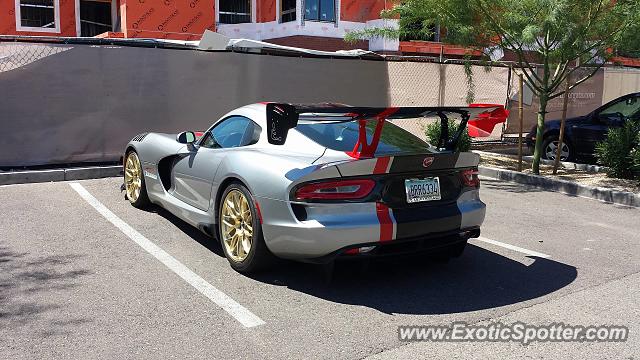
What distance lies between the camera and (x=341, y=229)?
410 centimetres

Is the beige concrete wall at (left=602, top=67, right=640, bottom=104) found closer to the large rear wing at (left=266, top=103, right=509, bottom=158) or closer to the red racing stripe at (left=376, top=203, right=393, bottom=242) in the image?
the large rear wing at (left=266, top=103, right=509, bottom=158)

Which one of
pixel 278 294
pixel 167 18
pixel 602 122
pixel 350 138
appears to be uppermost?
pixel 167 18

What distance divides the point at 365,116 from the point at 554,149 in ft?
29.3

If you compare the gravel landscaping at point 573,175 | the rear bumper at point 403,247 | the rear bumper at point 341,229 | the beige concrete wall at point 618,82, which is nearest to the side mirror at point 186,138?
the rear bumper at point 341,229

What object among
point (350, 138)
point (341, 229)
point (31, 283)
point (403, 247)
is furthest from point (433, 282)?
point (31, 283)

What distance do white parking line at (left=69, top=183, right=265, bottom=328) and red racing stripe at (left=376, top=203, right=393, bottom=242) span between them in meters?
1.08

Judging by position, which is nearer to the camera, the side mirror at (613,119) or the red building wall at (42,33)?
the side mirror at (613,119)

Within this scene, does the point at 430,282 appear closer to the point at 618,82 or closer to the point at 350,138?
the point at 350,138

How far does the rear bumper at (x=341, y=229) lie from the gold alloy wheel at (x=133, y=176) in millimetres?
3023

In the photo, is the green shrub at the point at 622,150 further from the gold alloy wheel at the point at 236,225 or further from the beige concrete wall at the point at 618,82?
the beige concrete wall at the point at 618,82

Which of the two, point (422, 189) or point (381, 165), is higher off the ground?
point (381, 165)

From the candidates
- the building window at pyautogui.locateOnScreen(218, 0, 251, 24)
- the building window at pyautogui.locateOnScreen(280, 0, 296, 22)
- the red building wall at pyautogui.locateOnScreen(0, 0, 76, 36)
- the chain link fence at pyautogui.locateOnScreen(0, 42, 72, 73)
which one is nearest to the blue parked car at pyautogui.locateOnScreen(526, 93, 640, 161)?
the chain link fence at pyautogui.locateOnScreen(0, 42, 72, 73)

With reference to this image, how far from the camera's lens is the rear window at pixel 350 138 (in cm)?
471

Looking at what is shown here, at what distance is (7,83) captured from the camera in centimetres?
920
